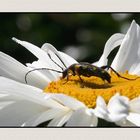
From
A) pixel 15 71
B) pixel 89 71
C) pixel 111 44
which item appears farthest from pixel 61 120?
pixel 111 44

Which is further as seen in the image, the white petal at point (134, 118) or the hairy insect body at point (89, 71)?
the hairy insect body at point (89, 71)

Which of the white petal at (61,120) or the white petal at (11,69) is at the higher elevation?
the white petal at (11,69)

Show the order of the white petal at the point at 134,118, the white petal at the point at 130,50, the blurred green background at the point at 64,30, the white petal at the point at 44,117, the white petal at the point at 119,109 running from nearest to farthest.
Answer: the white petal at the point at 119,109 → the white petal at the point at 134,118 → the white petal at the point at 44,117 → the white petal at the point at 130,50 → the blurred green background at the point at 64,30

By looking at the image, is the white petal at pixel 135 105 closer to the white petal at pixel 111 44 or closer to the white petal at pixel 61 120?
the white petal at pixel 61 120

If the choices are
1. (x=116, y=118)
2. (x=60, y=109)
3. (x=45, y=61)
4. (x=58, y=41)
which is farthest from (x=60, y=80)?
(x=58, y=41)

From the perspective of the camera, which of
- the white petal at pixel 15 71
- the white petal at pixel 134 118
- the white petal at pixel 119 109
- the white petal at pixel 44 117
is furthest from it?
the white petal at pixel 15 71

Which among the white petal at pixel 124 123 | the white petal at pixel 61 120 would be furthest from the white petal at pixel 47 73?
the white petal at pixel 124 123

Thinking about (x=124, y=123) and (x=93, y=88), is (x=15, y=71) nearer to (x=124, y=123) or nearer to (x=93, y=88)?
(x=93, y=88)

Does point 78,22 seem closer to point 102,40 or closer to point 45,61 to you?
point 102,40
